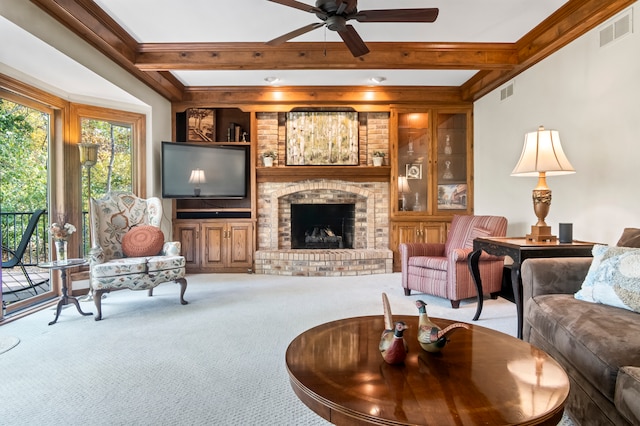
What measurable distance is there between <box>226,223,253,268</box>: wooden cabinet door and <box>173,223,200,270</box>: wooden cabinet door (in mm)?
448

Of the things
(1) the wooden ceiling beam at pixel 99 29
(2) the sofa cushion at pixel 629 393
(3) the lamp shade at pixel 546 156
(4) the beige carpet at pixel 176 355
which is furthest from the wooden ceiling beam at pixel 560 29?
(1) the wooden ceiling beam at pixel 99 29

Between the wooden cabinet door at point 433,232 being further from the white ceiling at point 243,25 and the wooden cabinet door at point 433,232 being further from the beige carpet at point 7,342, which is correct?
the beige carpet at point 7,342

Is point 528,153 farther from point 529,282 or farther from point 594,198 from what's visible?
point 529,282

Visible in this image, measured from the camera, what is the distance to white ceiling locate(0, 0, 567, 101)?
3.02 meters

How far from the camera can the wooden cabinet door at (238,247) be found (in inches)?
207

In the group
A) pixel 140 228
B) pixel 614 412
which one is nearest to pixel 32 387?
pixel 140 228

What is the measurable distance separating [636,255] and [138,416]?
2.56m

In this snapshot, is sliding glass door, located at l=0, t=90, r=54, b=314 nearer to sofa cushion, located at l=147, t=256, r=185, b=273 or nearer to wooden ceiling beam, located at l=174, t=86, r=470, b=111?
sofa cushion, located at l=147, t=256, r=185, b=273

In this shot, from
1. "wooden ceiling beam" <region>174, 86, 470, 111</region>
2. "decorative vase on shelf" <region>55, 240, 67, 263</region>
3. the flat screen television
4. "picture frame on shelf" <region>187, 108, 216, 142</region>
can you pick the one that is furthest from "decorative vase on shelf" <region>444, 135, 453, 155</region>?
"decorative vase on shelf" <region>55, 240, 67, 263</region>

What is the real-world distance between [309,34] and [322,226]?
3033 millimetres

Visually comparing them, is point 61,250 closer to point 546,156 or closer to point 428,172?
point 546,156

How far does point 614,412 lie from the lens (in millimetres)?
1277

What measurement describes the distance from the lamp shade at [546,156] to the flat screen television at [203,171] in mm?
3742

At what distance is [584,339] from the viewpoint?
4.90 feet
